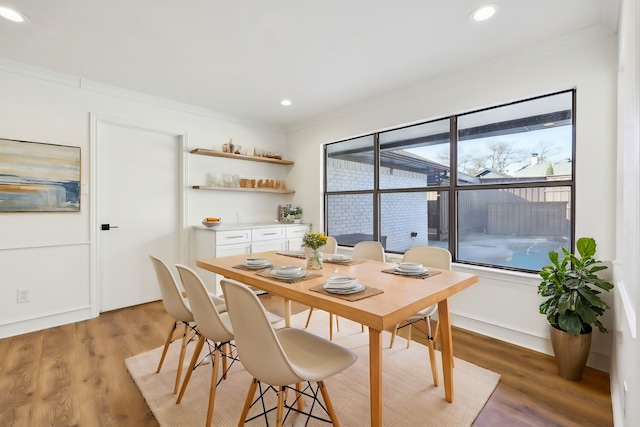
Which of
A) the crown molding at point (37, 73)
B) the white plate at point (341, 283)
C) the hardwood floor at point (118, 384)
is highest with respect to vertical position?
the crown molding at point (37, 73)

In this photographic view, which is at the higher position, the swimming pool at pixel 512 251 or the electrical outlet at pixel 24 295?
the swimming pool at pixel 512 251

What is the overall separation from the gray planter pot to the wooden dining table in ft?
2.87

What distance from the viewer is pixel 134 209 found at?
368 cm

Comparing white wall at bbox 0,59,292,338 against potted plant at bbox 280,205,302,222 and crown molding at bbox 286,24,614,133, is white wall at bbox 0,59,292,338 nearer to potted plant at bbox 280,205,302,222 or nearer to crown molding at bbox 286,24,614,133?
potted plant at bbox 280,205,302,222

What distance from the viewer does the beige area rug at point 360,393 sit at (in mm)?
1718

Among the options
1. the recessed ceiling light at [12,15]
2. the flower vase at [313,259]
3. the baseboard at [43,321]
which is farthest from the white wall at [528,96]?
the baseboard at [43,321]

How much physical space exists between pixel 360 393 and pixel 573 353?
1.47 m

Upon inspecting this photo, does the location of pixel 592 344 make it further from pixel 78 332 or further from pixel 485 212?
pixel 78 332

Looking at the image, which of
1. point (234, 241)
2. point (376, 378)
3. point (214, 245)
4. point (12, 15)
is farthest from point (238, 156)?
point (376, 378)

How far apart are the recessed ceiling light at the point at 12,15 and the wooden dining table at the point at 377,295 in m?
2.13

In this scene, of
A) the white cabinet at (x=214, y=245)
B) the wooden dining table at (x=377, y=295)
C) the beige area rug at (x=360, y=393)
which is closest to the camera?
the wooden dining table at (x=377, y=295)

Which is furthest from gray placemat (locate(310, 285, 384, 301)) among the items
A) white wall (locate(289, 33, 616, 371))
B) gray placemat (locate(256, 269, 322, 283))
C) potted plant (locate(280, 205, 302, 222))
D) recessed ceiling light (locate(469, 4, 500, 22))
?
potted plant (locate(280, 205, 302, 222))

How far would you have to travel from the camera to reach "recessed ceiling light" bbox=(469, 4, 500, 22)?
6.72ft

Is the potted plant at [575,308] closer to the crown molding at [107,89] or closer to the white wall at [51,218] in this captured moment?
the crown molding at [107,89]
